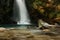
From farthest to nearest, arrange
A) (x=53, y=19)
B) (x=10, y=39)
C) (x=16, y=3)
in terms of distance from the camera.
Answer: (x=16, y=3) < (x=53, y=19) < (x=10, y=39)

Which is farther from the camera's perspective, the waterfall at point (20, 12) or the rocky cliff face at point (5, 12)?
the waterfall at point (20, 12)

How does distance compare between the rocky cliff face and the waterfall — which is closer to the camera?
the rocky cliff face

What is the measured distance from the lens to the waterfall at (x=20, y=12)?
23.4 m

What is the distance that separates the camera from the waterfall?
23.4 metres

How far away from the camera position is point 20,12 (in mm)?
24078

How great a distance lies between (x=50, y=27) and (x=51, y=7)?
20.7 ft

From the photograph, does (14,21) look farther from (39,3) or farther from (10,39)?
(10,39)

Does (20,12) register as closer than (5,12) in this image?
No

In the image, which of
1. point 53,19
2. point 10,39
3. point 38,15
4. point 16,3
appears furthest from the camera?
point 16,3

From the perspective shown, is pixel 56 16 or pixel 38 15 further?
pixel 38 15

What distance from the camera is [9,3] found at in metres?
23.0

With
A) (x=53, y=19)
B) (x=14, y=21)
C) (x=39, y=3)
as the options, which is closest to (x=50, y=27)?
(x=53, y=19)

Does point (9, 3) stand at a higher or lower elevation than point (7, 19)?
higher

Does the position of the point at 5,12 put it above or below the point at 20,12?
above
